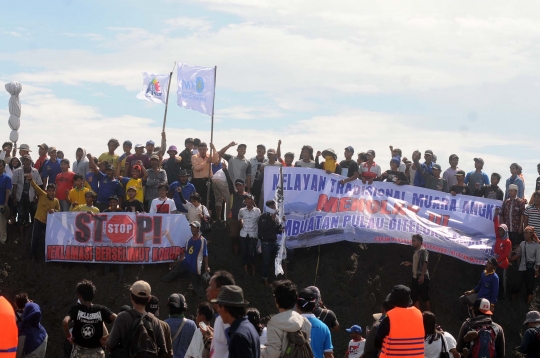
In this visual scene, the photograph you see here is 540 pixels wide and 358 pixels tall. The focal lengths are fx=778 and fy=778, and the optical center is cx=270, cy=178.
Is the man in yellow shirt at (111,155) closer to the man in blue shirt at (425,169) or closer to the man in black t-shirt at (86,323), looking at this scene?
the man in blue shirt at (425,169)

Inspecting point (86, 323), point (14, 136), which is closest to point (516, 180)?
point (14, 136)

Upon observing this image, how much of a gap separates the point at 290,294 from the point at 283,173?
10714mm

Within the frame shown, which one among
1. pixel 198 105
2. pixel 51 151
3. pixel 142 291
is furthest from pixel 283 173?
pixel 142 291

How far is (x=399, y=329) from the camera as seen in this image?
7.64 meters

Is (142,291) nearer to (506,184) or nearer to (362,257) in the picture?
(362,257)

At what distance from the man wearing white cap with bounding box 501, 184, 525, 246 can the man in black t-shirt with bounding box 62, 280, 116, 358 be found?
11643mm

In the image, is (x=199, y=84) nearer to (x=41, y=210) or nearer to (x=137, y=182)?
(x=137, y=182)

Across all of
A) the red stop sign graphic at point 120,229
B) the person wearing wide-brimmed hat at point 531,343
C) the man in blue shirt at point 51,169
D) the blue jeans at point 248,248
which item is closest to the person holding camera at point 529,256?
the blue jeans at point 248,248

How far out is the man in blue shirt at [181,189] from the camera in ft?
55.9

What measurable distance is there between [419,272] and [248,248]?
Result: 366 cm

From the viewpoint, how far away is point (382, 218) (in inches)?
696

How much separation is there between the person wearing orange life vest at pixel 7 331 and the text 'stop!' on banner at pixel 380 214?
10.8 meters

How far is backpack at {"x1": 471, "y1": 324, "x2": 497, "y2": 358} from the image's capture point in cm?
916

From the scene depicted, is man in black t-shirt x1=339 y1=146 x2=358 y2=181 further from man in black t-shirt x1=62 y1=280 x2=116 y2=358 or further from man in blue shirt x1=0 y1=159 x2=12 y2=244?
man in black t-shirt x1=62 y1=280 x2=116 y2=358
